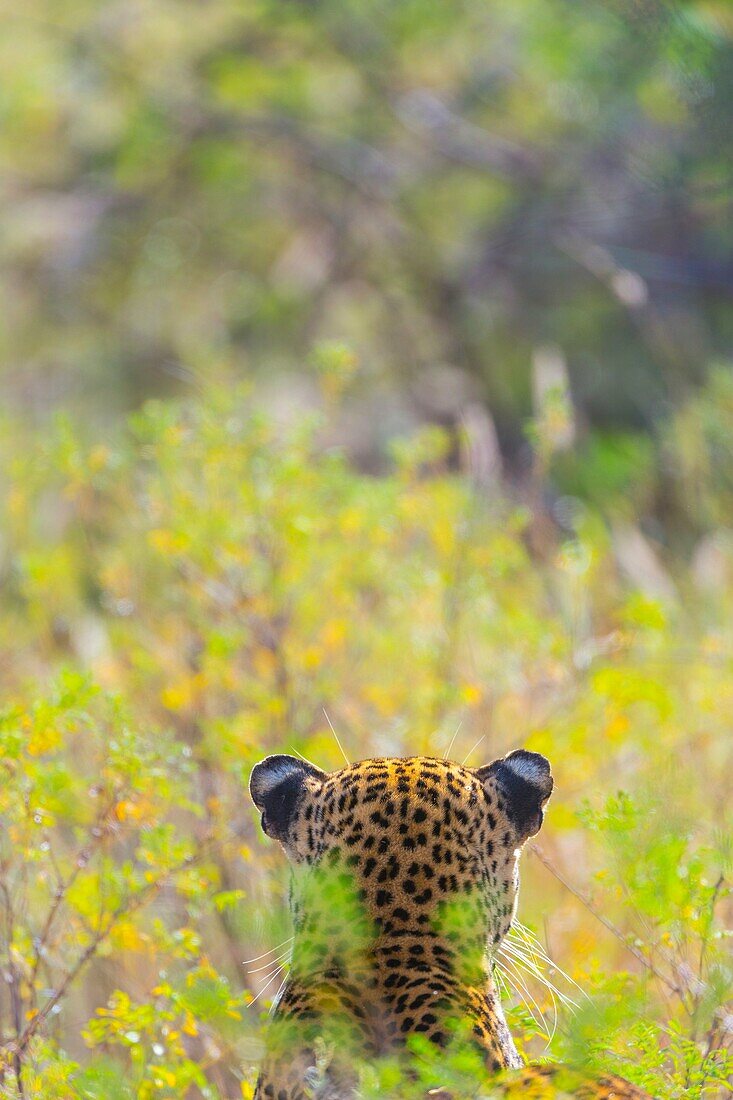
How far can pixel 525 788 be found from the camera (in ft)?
11.7

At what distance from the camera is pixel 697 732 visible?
22.2ft

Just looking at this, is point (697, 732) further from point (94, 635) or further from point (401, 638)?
point (94, 635)

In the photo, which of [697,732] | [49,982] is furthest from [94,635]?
[49,982]

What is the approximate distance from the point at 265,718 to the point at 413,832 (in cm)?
313

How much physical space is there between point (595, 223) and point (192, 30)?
4.79 m

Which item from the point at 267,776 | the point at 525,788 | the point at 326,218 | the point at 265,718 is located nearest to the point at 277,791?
the point at 267,776

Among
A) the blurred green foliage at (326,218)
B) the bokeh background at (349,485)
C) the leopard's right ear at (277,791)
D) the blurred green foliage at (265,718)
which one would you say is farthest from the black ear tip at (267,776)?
the blurred green foliage at (326,218)

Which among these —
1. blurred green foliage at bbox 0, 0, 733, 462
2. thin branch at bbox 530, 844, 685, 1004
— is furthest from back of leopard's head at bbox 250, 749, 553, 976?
blurred green foliage at bbox 0, 0, 733, 462

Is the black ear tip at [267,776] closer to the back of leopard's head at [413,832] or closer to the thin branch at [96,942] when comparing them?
the back of leopard's head at [413,832]

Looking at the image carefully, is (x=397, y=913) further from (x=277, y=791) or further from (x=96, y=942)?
(x=96, y=942)

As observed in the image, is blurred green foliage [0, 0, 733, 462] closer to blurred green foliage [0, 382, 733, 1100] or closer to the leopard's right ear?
blurred green foliage [0, 382, 733, 1100]

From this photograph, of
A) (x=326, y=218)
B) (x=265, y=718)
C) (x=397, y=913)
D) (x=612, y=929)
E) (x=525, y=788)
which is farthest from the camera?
(x=326, y=218)

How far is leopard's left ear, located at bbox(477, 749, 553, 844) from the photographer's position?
3.56m

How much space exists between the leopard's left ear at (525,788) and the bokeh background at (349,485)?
12.8 inches
